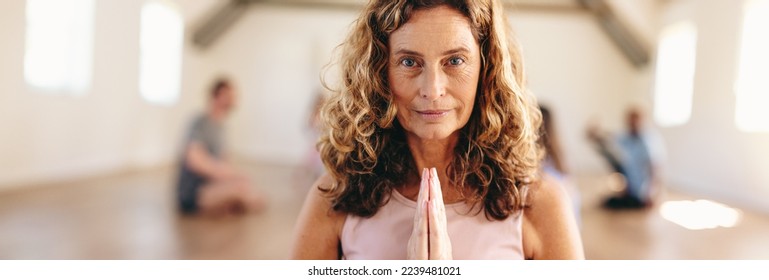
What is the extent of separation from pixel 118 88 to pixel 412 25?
4620 mm

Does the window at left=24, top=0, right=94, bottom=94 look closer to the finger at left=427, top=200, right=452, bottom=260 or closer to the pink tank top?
the pink tank top

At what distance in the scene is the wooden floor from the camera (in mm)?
2240

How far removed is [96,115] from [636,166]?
13.0 feet

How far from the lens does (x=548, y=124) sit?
5.34ft

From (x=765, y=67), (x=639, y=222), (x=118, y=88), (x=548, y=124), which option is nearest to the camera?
(x=548, y=124)

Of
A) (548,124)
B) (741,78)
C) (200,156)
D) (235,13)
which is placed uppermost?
(235,13)

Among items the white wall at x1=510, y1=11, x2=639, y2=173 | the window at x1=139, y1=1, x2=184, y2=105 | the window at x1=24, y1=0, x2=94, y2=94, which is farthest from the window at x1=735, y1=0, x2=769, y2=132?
the window at x1=139, y1=1, x2=184, y2=105

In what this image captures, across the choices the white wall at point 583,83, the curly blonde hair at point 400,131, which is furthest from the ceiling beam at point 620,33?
the curly blonde hair at point 400,131

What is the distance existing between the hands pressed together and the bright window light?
9.05ft

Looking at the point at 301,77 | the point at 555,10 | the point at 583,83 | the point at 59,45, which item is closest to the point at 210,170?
the point at 59,45

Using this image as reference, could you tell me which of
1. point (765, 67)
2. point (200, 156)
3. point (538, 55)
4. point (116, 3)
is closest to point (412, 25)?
point (765, 67)

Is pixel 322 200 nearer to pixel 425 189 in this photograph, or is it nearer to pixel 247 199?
pixel 425 189

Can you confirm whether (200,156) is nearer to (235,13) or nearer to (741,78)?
(741,78)

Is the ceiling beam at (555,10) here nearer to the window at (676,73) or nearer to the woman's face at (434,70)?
the window at (676,73)
